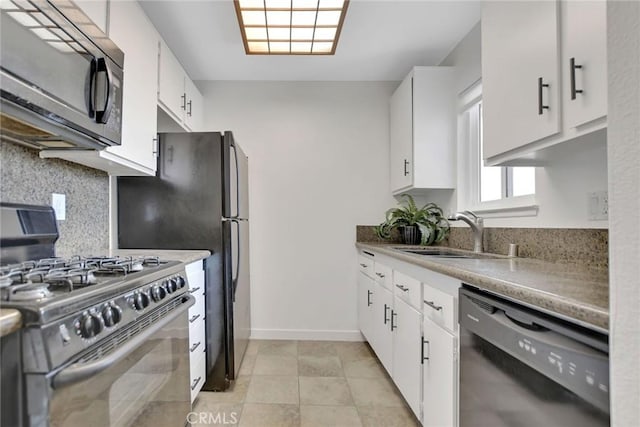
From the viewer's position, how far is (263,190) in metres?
3.23

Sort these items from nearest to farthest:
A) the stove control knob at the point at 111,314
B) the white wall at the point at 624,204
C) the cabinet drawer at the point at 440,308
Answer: the white wall at the point at 624,204
the stove control knob at the point at 111,314
the cabinet drawer at the point at 440,308

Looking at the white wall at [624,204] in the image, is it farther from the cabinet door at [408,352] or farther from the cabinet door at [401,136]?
the cabinet door at [401,136]

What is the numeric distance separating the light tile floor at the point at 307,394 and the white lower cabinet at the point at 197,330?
0.63 feet

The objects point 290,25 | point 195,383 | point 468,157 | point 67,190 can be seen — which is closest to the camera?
point 67,190

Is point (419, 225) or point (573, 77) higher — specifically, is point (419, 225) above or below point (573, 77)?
below

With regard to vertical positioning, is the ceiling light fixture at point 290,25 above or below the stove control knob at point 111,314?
above

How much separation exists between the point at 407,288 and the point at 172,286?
1.18 metres

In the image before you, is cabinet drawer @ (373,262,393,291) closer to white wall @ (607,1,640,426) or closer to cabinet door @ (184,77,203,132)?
white wall @ (607,1,640,426)

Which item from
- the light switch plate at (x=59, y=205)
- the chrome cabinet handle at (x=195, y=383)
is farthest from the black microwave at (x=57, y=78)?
the chrome cabinet handle at (x=195, y=383)

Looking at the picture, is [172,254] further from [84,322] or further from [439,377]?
[439,377]

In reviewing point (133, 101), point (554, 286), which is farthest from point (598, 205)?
point (133, 101)

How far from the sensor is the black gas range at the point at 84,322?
0.71 meters

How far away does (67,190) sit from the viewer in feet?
5.56

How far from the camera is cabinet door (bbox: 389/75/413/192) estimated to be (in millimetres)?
2729
